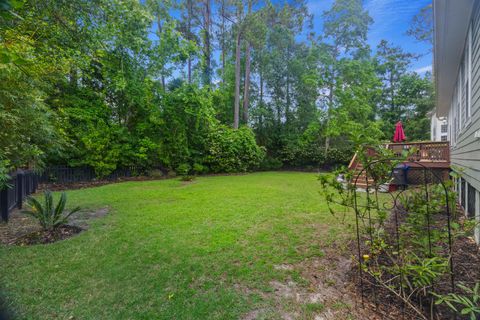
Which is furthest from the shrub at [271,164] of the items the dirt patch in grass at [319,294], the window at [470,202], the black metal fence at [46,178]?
the dirt patch in grass at [319,294]

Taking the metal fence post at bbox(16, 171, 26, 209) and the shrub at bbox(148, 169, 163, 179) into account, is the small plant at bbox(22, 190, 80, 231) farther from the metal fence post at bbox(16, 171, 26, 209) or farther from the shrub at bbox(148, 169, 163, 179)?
the shrub at bbox(148, 169, 163, 179)

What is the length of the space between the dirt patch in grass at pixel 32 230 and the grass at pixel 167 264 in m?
0.24

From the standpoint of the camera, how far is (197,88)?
12.7 metres

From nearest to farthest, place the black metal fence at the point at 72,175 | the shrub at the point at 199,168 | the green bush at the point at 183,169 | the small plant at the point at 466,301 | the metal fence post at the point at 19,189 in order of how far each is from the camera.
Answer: the small plant at the point at 466,301 → the metal fence post at the point at 19,189 → the black metal fence at the point at 72,175 → the green bush at the point at 183,169 → the shrub at the point at 199,168

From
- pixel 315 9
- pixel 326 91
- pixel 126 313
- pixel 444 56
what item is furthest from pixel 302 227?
pixel 315 9

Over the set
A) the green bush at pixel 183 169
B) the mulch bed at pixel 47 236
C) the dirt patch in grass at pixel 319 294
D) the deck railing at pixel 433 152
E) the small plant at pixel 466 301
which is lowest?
the dirt patch in grass at pixel 319 294

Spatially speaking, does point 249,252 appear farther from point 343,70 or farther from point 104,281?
point 343,70

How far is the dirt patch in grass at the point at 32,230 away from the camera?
361 cm

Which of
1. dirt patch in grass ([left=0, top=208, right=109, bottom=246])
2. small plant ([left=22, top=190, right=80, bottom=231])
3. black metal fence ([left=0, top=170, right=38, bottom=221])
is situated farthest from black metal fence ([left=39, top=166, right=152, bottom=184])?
small plant ([left=22, top=190, right=80, bottom=231])

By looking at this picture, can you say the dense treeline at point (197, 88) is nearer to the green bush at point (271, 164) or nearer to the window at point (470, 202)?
the green bush at point (271, 164)

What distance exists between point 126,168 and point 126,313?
1083 centimetres

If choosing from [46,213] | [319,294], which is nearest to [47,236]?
[46,213]

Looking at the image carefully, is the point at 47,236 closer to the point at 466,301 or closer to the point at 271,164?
the point at 466,301

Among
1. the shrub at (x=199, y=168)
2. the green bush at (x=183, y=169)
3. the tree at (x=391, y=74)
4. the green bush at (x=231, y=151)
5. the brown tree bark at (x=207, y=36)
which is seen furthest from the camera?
the tree at (x=391, y=74)
